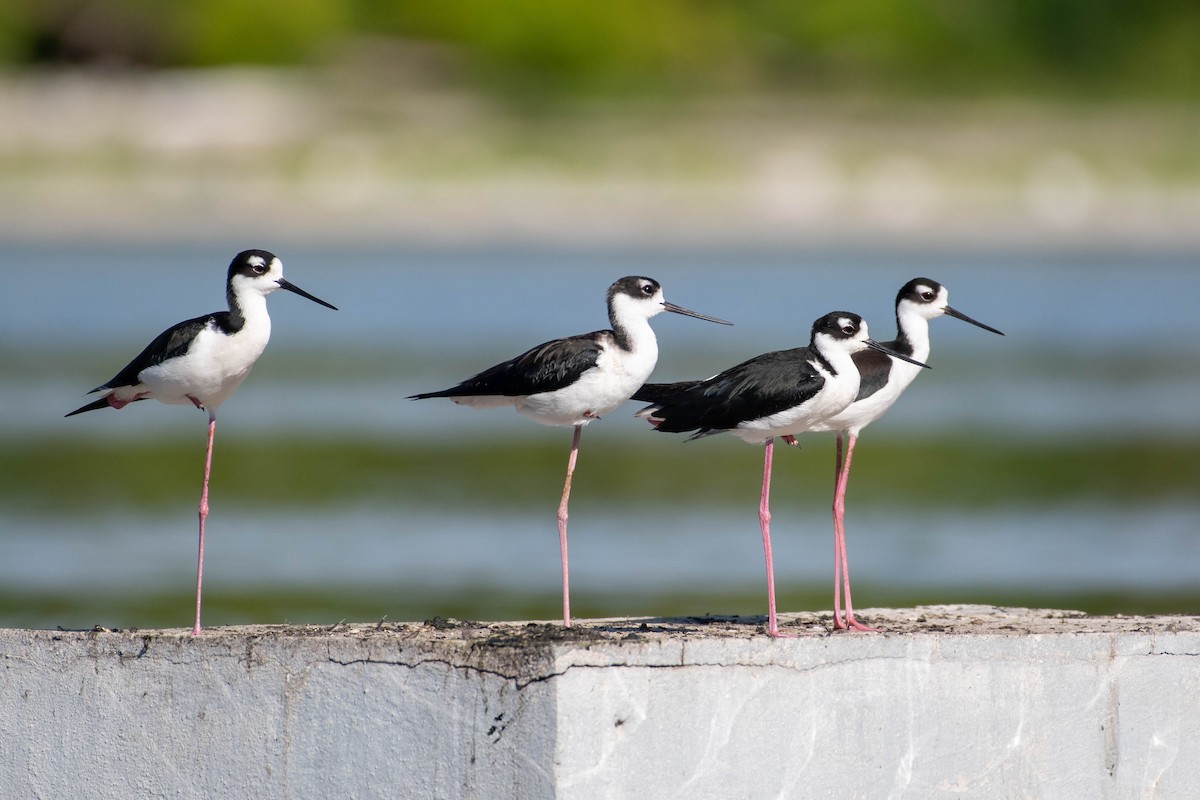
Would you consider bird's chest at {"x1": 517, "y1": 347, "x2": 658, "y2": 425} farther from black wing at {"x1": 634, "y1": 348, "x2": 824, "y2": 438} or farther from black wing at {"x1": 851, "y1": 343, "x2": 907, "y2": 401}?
black wing at {"x1": 851, "y1": 343, "x2": 907, "y2": 401}

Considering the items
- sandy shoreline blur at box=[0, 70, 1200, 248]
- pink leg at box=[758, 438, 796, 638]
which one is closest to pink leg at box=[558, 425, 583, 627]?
pink leg at box=[758, 438, 796, 638]

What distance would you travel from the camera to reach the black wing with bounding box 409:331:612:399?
27.6 ft

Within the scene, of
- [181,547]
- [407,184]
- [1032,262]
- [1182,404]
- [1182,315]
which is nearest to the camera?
[181,547]

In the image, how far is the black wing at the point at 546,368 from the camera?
840cm

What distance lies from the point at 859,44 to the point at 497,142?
2114 centimetres

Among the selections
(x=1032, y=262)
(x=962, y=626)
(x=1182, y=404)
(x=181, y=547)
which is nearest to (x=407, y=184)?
(x=1032, y=262)

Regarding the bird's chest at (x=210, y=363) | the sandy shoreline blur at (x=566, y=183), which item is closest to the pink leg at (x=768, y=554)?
the bird's chest at (x=210, y=363)

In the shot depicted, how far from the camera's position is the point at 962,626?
866 centimetres

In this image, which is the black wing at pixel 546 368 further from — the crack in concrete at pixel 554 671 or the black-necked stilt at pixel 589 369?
the crack in concrete at pixel 554 671

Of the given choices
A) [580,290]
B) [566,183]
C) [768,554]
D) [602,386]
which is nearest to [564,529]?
[602,386]

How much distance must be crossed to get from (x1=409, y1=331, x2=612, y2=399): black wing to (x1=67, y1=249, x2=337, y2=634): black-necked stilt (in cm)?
71

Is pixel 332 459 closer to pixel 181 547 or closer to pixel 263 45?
pixel 181 547

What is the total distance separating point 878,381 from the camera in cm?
908

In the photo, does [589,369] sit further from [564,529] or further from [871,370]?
[871,370]
